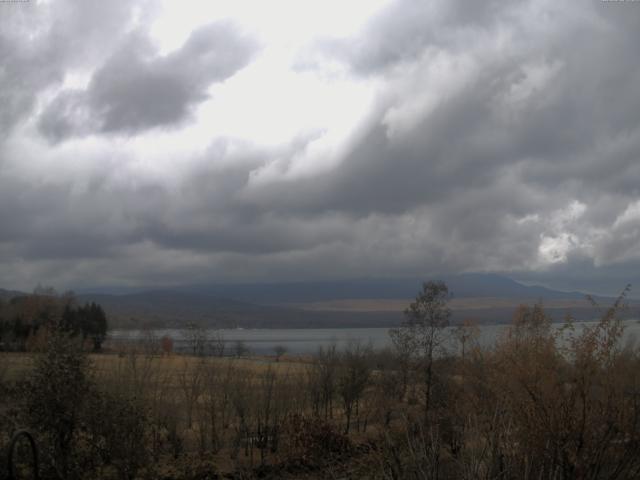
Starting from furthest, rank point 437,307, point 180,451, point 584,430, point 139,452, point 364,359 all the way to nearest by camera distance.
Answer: point 364,359
point 437,307
point 180,451
point 139,452
point 584,430

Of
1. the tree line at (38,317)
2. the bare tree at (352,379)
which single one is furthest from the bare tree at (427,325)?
the tree line at (38,317)

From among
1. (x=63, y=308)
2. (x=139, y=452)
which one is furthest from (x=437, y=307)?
(x=63, y=308)

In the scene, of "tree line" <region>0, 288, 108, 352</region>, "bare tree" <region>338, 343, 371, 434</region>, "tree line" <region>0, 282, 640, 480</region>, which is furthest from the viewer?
"tree line" <region>0, 288, 108, 352</region>

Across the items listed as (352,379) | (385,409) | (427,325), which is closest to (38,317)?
(352,379)

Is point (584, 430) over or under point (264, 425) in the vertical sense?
over

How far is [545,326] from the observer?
15.8m

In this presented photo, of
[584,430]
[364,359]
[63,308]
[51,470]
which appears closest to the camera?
[584,430]

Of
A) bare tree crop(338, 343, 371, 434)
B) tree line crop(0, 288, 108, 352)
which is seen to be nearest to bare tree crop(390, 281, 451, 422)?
bare tree crop(338, 343, 371, 434)

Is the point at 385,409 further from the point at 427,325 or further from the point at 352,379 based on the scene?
the point at 427,325

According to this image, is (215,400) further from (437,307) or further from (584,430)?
(584,430)

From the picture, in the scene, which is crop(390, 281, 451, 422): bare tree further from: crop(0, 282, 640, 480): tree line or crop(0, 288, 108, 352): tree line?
crop(0, 288, 108, 352): tree line

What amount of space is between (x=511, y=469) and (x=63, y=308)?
86.3 meters

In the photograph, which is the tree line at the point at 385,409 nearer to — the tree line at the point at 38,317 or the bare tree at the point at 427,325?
the bare tree at the point at 427,325

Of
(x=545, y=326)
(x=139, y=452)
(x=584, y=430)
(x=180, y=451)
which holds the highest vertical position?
(x=545, y=326)
